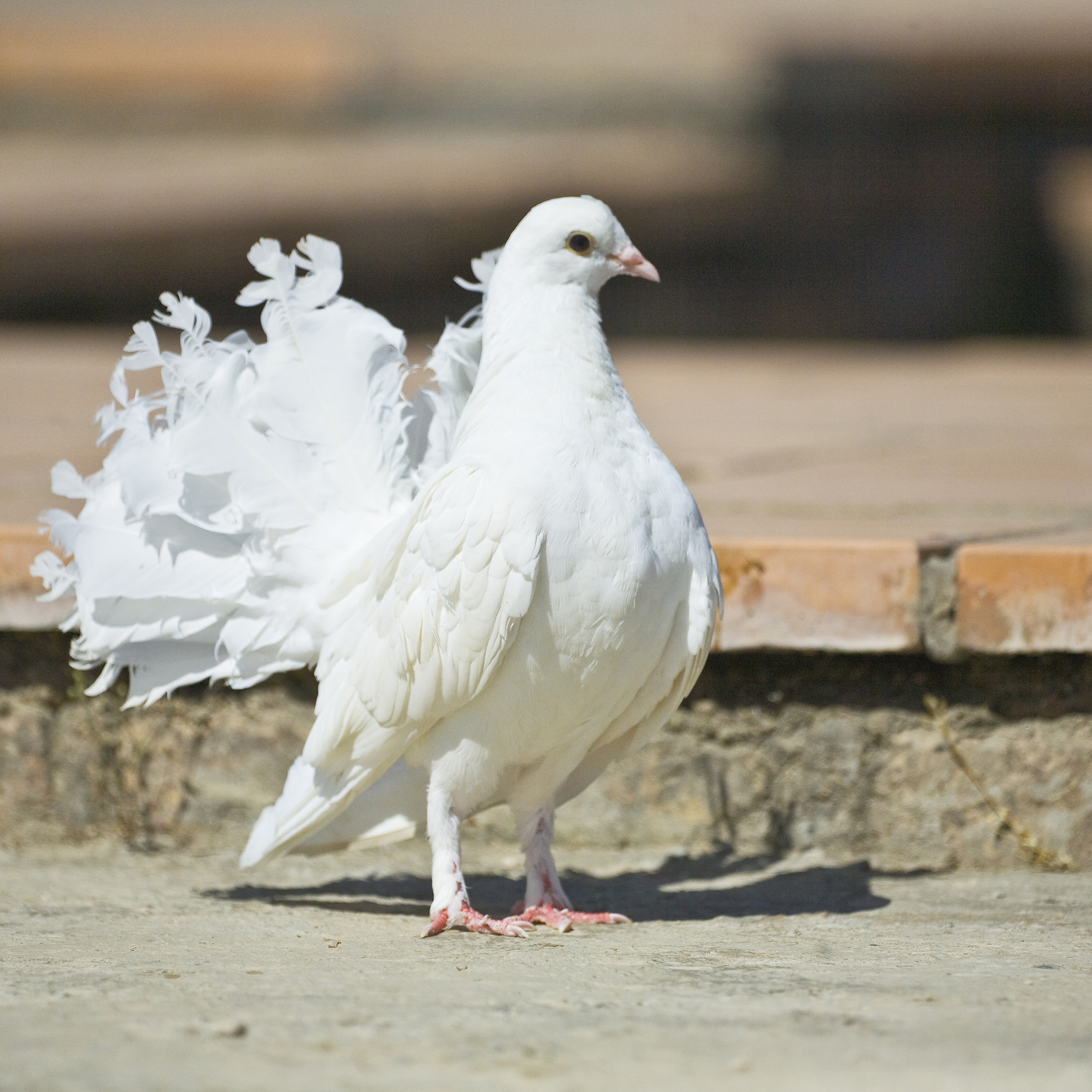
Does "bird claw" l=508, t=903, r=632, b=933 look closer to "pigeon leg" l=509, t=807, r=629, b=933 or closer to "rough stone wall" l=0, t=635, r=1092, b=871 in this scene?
"pigeon leg" l=509, t=807, r=629, b=933

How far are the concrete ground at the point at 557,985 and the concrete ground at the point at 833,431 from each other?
943 millimetres

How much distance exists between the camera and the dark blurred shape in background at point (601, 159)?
9625 millimetres

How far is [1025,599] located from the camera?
322 cm

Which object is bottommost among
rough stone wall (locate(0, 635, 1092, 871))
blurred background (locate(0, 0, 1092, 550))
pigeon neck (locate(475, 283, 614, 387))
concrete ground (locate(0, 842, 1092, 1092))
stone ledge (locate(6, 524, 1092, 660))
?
concrete ground (locate(0, 842, 1092, 1092))

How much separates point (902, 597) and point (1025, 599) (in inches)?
10.4

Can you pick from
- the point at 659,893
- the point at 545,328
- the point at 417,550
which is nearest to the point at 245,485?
the point at 417,550

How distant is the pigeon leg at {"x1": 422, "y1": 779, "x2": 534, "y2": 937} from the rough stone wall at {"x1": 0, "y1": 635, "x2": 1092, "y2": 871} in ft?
2.44

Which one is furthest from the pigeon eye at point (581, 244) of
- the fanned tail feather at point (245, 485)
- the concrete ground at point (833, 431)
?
the concrete ground at point (833, 431)

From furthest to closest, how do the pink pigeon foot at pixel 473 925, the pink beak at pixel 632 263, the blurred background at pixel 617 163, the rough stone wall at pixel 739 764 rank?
1. the blurred background at pixel 617 163
2. the rough stone wall at pixel 739 764
3. the pink beak at pixel 632 263
4. the pink pigeon foot at pixel 473 925

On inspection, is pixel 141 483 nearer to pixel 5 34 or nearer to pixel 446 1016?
pixel 446 1016

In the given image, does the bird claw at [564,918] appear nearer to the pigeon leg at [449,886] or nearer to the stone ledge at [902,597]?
the pigeon leg at [449,886]

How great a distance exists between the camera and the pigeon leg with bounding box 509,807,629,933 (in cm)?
283

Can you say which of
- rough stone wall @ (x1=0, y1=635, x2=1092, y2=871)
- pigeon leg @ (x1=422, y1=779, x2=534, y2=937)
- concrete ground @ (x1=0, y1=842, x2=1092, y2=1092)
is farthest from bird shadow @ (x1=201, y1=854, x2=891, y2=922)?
pigeon leg @ (x1=422, y1=779, x2=534, y2=937)

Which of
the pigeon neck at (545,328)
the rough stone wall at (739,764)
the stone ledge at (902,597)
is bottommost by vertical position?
the rough stone wall at (739,764)
